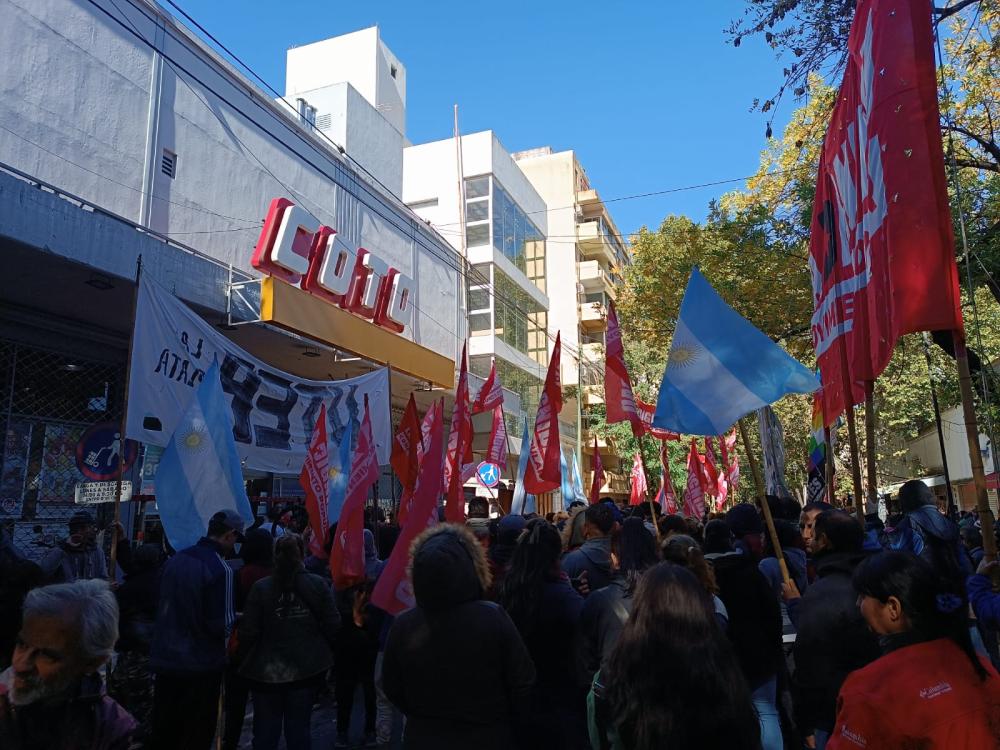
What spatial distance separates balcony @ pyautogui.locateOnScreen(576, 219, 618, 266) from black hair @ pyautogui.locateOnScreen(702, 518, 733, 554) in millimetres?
37250

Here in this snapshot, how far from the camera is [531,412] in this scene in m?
29.3

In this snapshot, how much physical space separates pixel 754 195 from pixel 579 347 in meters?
20.4

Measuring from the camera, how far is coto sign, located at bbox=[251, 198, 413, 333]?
13.4 metres

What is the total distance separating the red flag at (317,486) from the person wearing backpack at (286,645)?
7.18 ft

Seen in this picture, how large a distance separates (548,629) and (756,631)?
1.25 metres

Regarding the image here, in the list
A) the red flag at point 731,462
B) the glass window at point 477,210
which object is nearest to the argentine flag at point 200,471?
the red flag at point 731,462

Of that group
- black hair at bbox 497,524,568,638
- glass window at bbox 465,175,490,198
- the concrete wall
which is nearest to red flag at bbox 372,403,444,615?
black hair at bbox 497,524,568,638

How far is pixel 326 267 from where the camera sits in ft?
46.6

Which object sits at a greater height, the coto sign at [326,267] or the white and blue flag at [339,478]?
the coto sign at [326,267]

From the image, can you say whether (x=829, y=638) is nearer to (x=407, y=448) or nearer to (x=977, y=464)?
(x=977, y=464)

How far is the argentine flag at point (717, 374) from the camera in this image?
5.57 m

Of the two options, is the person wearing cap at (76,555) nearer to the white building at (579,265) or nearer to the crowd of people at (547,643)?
the crowd of people at (547,643)

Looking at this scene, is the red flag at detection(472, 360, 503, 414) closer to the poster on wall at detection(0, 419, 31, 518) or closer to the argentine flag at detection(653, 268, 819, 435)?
the poster on wall at detection(0, 419, 31, 518)

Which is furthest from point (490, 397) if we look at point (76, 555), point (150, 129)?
point (76, 555)
